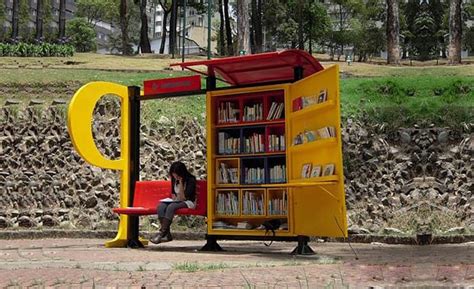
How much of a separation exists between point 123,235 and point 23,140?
720 cm

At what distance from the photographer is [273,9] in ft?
200

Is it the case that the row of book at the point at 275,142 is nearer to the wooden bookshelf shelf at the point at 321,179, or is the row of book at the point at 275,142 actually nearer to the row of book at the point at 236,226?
the wooden bookshelf shelf at the point at 321,179

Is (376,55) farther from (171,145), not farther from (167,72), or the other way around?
(171,145)

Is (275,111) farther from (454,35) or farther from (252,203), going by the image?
(454,35)

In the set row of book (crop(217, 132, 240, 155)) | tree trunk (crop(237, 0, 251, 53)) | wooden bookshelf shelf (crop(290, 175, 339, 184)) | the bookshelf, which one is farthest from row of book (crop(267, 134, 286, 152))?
tree trunk (crop(237, 0, 251, 53))

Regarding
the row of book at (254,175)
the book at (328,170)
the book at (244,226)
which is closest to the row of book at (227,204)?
the book at (244,226)

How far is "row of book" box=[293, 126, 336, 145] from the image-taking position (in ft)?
35.2

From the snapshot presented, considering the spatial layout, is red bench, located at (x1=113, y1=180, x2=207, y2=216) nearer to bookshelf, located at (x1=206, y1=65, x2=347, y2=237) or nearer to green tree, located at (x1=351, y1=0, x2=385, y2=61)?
bookshelf, located at (x1=206, y1=65, x2=347, y2=237)

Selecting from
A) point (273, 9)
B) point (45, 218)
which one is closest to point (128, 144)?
point (45, 218)

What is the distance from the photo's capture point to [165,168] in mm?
18703

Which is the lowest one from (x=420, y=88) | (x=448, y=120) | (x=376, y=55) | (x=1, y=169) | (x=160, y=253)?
(x=160, y=253)

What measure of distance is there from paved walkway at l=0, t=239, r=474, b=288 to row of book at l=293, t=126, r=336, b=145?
1992 mm

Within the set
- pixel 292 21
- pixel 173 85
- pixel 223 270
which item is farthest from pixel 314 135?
pixel 292 21

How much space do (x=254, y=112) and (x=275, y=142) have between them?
2.48 feet
